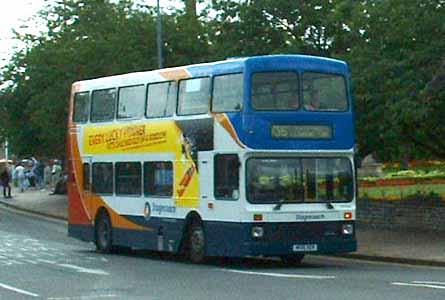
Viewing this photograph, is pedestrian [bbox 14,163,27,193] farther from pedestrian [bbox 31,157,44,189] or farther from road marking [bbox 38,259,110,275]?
road marking [bbox 38,259,110,275]

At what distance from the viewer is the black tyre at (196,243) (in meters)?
24.0

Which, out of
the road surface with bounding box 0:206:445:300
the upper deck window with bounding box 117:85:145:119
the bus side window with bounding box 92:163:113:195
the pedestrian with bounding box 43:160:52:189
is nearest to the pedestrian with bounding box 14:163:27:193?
the pedestrian with bounding box 43:160:52:189

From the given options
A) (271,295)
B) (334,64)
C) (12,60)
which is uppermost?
(12,60)

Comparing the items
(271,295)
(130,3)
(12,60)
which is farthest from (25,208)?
(271,295)

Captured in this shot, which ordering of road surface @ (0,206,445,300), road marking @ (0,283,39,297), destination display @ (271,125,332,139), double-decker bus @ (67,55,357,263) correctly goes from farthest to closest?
destination display @ (271,125,332,139), double-decker bus @ (67,55,357,263), road marking @ (0,283,39,297), road surface @ (0,206,445,300)

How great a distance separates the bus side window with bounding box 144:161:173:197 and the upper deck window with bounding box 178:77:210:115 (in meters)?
1.38

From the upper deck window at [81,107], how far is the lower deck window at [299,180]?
741 cm

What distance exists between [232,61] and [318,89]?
5.86ft

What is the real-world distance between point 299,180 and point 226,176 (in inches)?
55.7

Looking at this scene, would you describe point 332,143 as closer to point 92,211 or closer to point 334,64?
point 334,64

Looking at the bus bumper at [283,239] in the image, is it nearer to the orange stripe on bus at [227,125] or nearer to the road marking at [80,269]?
the orange stripe on bus at [227,125]

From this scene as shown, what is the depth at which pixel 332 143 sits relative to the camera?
76.2 feet

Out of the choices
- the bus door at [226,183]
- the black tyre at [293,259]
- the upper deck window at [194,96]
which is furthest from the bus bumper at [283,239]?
the upper deck window at [194,96]

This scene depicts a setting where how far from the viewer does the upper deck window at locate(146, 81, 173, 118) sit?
2508 cm
